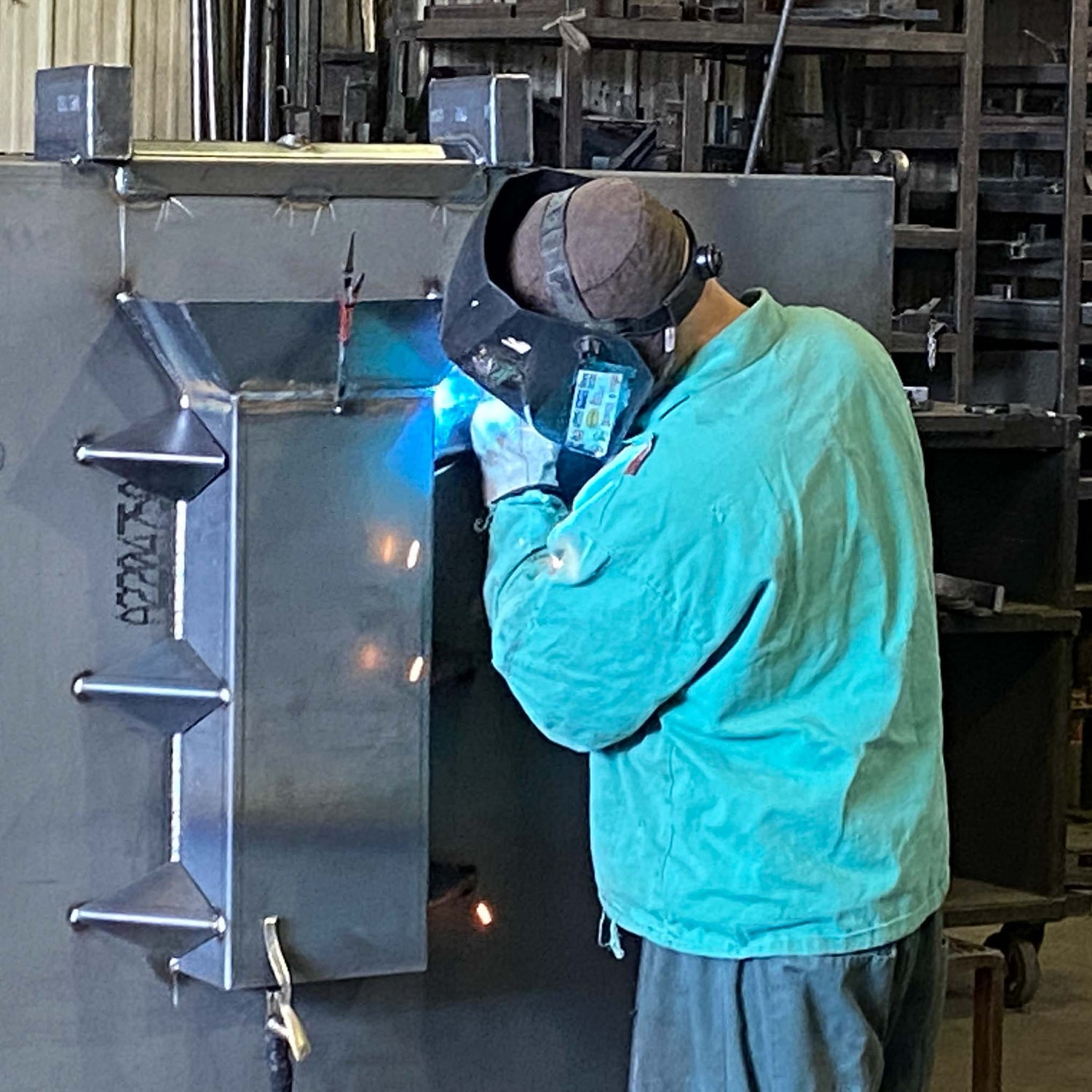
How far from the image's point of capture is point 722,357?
1.48 metres

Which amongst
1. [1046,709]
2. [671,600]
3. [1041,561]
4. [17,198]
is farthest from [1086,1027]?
[17,198]

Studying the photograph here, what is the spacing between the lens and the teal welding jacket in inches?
56.7

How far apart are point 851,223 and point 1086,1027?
2.04 metres

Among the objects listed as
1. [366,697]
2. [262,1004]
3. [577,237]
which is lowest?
[262,1004]

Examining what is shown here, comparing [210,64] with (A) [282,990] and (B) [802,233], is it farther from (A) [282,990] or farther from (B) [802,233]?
(A) [282,990]

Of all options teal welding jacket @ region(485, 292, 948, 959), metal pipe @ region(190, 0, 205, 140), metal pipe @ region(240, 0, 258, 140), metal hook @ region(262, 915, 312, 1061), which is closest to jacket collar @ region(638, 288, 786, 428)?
teal welding jacket @ region(485, 292, 948, 959)

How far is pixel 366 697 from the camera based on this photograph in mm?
1649

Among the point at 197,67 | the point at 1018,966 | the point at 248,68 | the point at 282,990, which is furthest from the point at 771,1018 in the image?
the point at 248,68

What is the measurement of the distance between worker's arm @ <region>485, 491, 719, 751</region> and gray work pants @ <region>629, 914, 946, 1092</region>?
22cm

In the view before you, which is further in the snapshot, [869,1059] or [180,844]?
[180,844]

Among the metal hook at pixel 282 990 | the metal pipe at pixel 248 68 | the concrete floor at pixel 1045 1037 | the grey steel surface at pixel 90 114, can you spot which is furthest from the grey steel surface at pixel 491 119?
the metal pipe at pixel 248 68

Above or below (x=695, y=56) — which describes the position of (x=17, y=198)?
below

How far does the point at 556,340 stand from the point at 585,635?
0.74ft

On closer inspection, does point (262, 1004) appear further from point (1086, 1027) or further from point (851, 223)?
point (1086, 1027)
